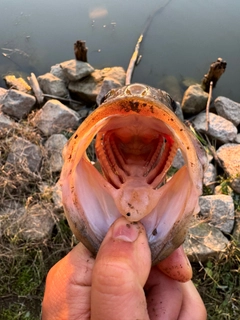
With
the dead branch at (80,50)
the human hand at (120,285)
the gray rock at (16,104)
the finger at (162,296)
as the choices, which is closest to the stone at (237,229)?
the human hand at (120,285)

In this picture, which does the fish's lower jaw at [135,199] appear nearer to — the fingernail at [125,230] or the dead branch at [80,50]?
the fingernail at [125,230]

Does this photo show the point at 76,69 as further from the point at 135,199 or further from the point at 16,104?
the point at 135,199

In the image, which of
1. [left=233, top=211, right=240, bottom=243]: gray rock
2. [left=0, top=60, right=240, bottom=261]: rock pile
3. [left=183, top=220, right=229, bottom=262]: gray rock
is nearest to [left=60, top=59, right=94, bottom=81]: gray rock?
[left=0, top=60, right=240, bottom=261]: rock pile

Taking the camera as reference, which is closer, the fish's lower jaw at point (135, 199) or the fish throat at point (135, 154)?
the fish's lower jaw at point (135, 199)

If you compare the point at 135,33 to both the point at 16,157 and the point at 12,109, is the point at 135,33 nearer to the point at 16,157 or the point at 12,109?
the point at 12,109

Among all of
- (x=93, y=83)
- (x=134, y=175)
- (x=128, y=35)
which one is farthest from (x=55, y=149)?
(x=128, y=35)

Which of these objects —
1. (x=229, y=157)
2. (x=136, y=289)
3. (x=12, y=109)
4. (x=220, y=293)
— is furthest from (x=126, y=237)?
(x=12, y=109)
